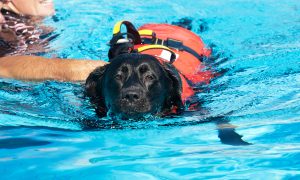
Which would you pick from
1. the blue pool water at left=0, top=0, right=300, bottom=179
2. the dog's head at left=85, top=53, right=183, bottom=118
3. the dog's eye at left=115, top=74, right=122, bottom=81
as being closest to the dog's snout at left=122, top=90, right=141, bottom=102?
the dog's head at left=85, top=53, right=183, bottom=118

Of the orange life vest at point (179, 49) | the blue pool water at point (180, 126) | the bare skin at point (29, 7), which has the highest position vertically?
the bare skin at point (29, 7)

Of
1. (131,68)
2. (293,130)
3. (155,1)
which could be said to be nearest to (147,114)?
(131,68)

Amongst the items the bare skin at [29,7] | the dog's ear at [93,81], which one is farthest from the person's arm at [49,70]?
the bare skin at [29,7]

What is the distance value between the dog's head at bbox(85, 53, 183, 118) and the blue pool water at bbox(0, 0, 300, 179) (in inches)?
5.5

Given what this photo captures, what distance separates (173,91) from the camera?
17.6ft

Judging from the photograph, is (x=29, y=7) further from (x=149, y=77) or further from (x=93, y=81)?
(x=149, y=77)

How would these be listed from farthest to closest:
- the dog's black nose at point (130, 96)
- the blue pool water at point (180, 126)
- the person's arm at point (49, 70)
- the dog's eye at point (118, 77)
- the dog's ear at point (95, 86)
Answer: the person's arm at point (49, 70)
the dog's ear at point (95, 86)
the dog's eye at point (118, 77)
the dog's black nose at point (130, 96)
the blue pool water at point (180, 126)

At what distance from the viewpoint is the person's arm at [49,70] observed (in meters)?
5.97

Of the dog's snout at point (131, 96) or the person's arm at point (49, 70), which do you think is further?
the person's arm at point (49, 70)

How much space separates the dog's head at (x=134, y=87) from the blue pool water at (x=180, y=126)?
0.14 m

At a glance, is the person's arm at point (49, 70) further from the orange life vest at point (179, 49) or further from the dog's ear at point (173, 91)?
the dog's ear at point (173, 91)

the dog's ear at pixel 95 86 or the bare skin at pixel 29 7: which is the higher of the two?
the bare skin at pixel 29 7

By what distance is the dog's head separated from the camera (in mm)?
4809

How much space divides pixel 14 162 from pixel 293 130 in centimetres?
205
